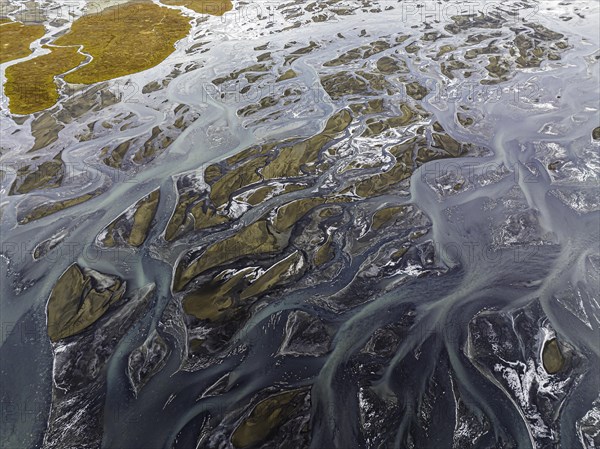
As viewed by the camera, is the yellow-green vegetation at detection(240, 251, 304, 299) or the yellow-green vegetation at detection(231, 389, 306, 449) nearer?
the yellow-green vegetation at detection(231, 389, 306, 449)

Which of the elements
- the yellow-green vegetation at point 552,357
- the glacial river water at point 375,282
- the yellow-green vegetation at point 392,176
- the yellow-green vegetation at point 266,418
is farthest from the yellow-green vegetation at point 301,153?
the yellow-green vegetation at point 552,357

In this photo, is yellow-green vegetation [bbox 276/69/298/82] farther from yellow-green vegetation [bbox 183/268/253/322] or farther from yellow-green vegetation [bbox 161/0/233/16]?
yellow-green vegetation [bbox 161/0/233/16]

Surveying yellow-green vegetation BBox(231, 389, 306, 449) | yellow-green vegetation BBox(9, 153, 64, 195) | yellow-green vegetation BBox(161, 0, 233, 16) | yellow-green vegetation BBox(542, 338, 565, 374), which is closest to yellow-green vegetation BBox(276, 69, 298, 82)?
yellow-green vegetation BBox(9, 153, 64, 195)

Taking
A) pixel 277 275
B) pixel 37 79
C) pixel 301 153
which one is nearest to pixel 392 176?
pixel 301 153

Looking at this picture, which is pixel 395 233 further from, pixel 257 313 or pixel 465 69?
pixel 465 69

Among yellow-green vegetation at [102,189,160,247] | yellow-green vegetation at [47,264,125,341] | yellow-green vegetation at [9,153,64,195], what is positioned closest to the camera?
yellow-green vegetation at [47,264,125,341]

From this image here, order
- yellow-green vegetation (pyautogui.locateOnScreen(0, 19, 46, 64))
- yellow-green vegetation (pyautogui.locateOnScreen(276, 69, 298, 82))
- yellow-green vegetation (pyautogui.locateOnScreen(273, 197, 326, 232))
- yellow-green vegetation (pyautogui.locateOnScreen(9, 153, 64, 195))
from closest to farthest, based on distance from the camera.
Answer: yellow-green vegetation (pyautogui.locateOnScreen(273, 197, 326, 232)) → yellow-green vegetation (pyautogui.locateOnScreen(9, 153, 64, 195)) → yellow-green vegetation (pyautogui.locateOnScreen(276, 69, 298, 82)) → yellow-green vegetation (pyautogui.locateOnScreen(0, 19, 46, 64))

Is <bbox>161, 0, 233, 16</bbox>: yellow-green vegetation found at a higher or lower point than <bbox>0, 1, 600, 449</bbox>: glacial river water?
higher
